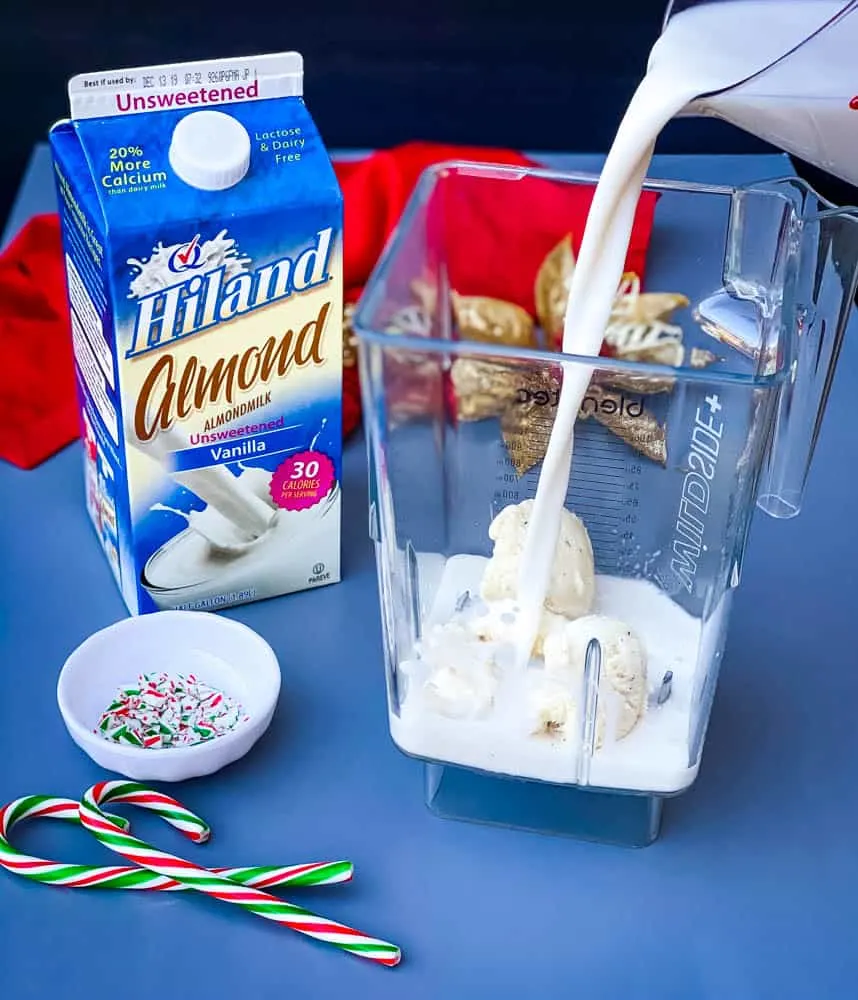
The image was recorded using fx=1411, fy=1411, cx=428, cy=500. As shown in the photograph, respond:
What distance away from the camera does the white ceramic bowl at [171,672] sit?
0.83 meters

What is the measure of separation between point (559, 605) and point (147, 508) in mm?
286

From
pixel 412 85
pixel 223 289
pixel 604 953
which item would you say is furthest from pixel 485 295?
pixel 412 85

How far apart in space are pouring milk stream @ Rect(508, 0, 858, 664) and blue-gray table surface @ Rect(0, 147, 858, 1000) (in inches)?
5.4

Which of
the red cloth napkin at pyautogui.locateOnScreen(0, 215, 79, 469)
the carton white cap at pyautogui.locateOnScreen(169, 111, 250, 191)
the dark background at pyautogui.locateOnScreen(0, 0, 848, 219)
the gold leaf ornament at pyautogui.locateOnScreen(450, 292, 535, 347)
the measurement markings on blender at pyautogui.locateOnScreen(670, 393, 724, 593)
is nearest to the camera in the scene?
the measurement markings on blender at pyautogui.locateOnScreen(670, 393, 724, 593)

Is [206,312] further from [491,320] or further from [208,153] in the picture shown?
[491,320]

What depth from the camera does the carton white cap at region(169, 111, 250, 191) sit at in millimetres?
850

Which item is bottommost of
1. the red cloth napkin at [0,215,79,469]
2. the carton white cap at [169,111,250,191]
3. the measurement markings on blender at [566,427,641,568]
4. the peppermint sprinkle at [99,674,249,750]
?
the peppermint sprinkle at [99,674,249,750]

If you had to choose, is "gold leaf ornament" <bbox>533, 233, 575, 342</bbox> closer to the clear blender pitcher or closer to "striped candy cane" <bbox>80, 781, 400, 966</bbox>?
the clear blender pitcher

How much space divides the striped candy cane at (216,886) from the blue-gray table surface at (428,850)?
0.01 m

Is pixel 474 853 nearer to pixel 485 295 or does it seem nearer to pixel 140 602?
pixel 140 602

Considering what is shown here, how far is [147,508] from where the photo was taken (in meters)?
0.93

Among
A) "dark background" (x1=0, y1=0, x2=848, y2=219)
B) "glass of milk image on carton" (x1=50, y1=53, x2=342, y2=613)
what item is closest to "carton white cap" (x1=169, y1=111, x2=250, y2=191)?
"glass of milk image on carton" (x1=50, y1=53, x2=342, y2=613)

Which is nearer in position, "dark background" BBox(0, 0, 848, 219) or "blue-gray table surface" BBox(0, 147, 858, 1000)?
"blue-gray table surface" BBox(0, 147, 858, 1000)

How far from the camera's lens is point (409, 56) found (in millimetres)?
1773
